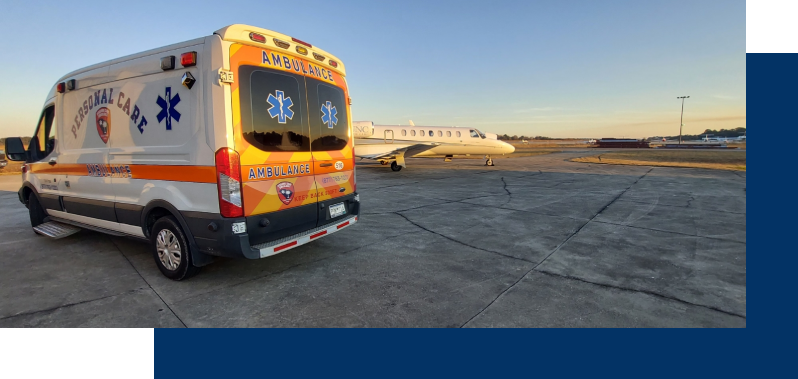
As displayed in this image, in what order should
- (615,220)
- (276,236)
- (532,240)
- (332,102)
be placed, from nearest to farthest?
(276,236) → (332,102) → (532,240) → (615,220)

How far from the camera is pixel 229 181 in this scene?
3770mm

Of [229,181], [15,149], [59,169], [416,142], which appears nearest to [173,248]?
[229,181]

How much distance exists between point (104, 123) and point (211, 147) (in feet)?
7.69

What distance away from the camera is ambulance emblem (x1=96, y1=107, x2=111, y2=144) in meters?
4.82

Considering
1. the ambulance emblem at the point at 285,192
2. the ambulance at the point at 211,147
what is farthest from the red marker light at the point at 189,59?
the ambulance emblem at the point at 285,192

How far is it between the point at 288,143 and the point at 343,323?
2.24m

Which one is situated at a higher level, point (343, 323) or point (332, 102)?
point (332, 102)

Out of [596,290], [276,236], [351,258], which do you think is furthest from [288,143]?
[596,290]

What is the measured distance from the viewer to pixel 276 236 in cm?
434

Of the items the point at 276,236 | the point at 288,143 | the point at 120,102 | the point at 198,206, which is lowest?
the point at 276,236

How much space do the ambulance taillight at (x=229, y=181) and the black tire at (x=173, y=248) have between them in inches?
33.6

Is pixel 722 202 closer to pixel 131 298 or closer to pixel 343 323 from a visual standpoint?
pixel 343 323

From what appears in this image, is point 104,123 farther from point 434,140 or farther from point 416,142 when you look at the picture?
point 434,140

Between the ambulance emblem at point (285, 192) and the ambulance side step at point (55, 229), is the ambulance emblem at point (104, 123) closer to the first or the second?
the ambulance side step at point (55, 229)
